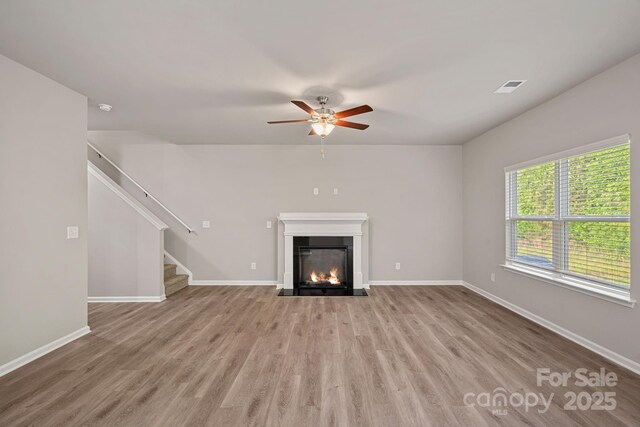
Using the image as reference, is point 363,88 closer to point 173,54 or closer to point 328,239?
point 173,54

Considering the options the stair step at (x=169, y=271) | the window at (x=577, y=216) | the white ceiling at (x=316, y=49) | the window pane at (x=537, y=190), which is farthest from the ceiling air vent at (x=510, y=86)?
the stair step at (x=169, y=271)

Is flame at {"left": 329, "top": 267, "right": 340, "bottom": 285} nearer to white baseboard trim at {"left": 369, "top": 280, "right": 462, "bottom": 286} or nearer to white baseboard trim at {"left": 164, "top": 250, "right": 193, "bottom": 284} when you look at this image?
white baseboard trim at {"left": 369, "top": 280, "right": 462, "bottom": 286}

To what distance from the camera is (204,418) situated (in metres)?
1.85

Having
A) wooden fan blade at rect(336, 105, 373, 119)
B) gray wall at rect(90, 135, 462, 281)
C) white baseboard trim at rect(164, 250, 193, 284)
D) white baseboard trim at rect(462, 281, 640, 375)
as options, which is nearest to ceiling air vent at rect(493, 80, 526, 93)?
wooden fan blade at rect(336, 105, 373, 119)

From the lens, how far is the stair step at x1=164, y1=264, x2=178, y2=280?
4.98 meters

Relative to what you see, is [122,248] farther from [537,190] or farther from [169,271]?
[537,190]

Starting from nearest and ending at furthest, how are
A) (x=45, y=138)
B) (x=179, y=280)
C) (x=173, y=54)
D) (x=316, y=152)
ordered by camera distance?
(x=173, y=54) → (x=45, y=138) → (x=179, y=280) → (x=316, y=152)

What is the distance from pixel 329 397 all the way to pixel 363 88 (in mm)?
2758

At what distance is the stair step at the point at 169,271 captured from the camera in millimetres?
4980

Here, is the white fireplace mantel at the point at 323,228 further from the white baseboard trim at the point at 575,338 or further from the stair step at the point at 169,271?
the white baseboard trim at the point at 575,338

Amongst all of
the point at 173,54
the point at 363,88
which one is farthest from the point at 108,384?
the point at 363,88

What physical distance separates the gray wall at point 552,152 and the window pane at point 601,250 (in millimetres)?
146

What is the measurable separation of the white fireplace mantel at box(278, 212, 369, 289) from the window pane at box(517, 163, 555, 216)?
2.31 metres

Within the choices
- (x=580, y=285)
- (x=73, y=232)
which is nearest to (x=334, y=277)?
(x=580, y=285)
